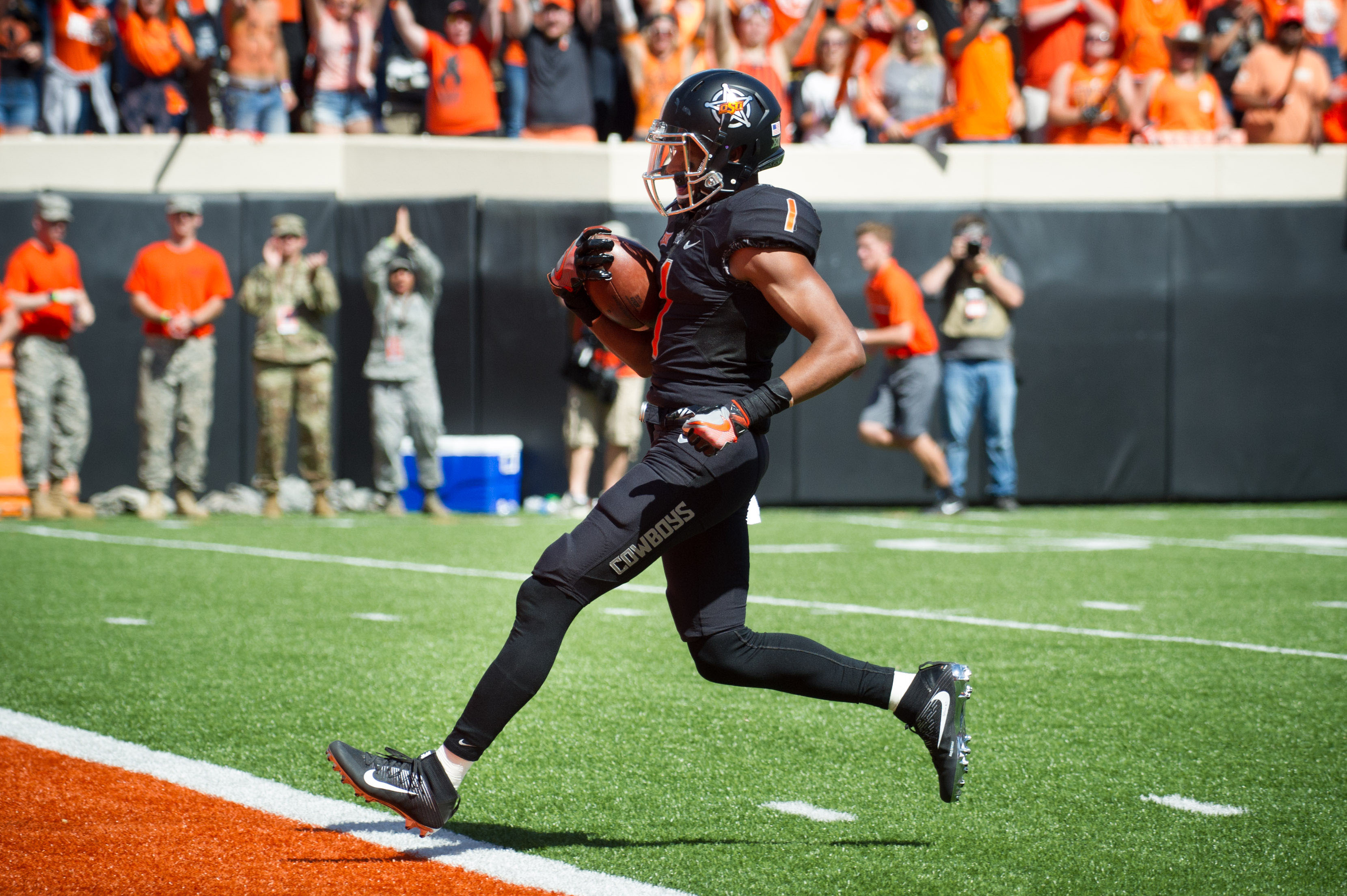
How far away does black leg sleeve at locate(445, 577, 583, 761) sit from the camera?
3.55 m

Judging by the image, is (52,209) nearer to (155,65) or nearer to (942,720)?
(155,65)

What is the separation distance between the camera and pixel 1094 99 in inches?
571

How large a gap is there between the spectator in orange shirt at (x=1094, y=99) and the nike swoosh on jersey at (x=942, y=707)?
38.0 feet

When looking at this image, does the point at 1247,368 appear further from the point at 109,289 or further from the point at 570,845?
the point at 570,845

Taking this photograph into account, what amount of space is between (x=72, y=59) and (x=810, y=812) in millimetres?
12274

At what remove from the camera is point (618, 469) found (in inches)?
501

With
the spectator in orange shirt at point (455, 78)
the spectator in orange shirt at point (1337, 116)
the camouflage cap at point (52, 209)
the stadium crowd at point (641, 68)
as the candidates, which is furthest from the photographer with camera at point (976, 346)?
the camouflage cap at point (52, 209)

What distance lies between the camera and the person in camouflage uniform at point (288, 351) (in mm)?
12109

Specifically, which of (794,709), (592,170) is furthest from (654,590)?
(592,170)

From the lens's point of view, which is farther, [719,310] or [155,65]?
[155,65]

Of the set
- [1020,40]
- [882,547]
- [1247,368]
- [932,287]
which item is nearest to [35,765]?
[882,547]

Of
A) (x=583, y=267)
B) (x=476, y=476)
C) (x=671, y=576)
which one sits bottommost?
(x=476, y=476)

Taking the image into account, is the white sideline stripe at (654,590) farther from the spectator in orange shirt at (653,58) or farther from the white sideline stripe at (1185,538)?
the spectator in orange shirt at (653,58)

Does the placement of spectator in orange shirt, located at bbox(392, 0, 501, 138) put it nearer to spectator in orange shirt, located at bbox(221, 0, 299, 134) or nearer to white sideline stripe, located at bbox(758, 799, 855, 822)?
spectator in orange shirt, located at bbox(221, 0, 299, 134)
